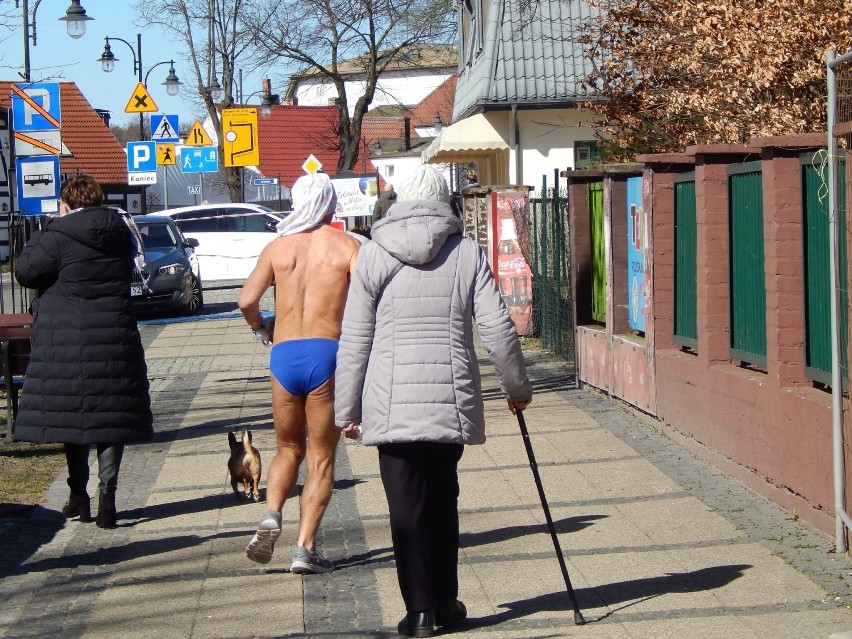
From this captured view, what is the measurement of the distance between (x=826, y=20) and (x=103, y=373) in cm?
588

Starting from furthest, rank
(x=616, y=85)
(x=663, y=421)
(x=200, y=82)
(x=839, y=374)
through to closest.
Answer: (x=200, y=82) < (x=616, y=85) < (x=663, y=421) < (x=839, y=374)

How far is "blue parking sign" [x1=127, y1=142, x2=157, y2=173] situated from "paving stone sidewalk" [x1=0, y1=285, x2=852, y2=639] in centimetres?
2047

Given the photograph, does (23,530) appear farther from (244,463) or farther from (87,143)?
(87,143)

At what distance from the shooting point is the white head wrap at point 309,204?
20.6ft

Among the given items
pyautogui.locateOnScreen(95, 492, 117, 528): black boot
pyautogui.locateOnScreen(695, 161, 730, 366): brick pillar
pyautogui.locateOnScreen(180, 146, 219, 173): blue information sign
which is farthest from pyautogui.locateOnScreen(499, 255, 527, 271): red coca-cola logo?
pyautogui.locateOnScreen(180, 146, 219, 173): blue information sign

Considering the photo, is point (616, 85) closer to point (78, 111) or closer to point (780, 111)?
point (780, 111)

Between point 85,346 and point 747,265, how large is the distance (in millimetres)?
3762

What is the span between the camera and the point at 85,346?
7.35 meters

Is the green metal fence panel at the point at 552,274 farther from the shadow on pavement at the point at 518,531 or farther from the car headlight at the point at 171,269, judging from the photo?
the car headlight at the point at 171,269

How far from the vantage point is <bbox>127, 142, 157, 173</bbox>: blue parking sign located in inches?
1160

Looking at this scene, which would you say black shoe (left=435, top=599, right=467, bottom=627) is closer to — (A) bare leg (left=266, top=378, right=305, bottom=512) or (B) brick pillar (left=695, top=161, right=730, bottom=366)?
(A) bare leg (left=266, top=378, right=305, bottom=512)

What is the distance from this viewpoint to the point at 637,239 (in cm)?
1041

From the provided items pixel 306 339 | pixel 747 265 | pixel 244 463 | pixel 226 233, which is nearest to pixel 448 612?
pixel 306 339

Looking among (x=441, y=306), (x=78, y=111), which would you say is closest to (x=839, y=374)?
(x=441, y=306)
